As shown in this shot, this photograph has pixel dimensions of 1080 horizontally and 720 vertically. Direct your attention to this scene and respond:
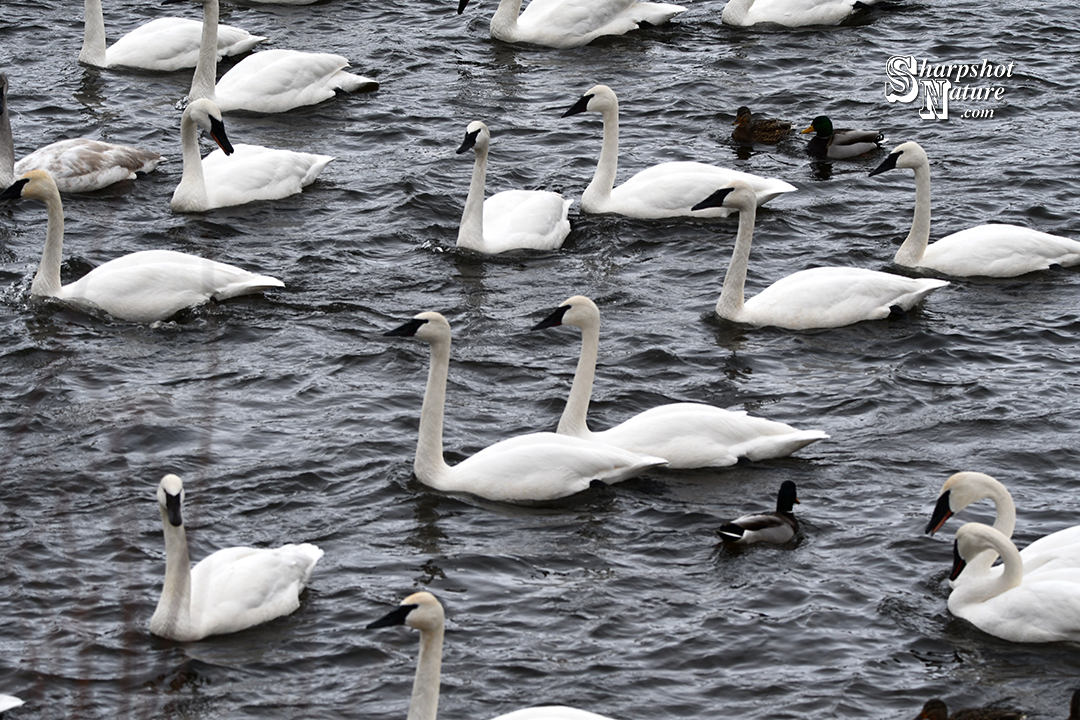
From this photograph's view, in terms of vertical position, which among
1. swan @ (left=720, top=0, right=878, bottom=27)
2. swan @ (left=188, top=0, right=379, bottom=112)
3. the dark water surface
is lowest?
the dark water surface

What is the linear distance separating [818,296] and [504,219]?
11.5 feet

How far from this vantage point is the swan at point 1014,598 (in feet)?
32.3

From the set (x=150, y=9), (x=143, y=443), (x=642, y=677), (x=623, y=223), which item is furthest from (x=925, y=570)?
(x=150, y=9)

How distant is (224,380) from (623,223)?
509 cm

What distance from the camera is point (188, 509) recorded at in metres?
11.4

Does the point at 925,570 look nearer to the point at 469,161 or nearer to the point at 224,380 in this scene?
the point at 224,380

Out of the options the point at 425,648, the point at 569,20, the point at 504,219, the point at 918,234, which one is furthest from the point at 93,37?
the point at 425,648

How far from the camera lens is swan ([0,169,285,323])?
47.3ft

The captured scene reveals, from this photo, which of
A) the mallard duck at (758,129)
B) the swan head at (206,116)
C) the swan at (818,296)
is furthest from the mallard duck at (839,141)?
the swan head at (206,116)

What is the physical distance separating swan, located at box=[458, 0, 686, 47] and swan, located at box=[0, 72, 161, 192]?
6.69 metres

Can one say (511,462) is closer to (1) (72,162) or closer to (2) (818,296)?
(2) (818,296)

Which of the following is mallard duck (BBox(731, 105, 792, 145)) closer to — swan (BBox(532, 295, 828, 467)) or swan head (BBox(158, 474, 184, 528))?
swan (BBox(532, 295, 828, 467))

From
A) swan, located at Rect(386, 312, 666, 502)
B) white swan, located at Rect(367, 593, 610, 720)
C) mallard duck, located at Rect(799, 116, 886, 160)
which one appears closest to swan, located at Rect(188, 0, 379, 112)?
mallard duck, located at Rect(799, 116, 886, 160)

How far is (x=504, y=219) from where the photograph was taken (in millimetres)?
16500
